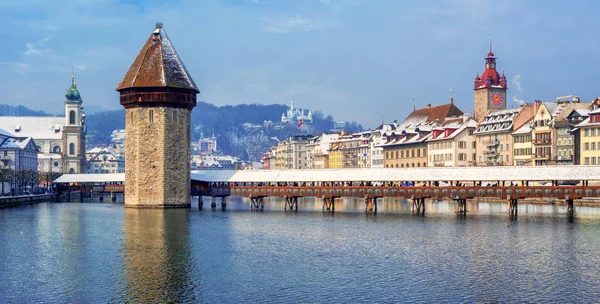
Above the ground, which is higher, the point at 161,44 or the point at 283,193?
the point at 161,44

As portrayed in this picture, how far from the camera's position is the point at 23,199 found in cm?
8000

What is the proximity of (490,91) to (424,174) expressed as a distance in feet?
156

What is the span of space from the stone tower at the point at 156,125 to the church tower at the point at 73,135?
89462 millimetres

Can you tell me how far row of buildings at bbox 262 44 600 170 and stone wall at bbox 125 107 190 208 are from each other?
3731cm

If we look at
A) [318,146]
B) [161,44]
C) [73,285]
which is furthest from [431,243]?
[318,146]

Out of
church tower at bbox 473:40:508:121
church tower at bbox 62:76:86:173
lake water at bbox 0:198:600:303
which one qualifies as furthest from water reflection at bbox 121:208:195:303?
church tower at bbox 62:76:86:173

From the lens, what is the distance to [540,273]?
1184 inches

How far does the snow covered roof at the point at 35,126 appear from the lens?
155000 millimetres

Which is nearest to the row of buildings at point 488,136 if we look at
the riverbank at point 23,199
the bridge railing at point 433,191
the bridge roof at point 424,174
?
the bridge roof at point 424,174

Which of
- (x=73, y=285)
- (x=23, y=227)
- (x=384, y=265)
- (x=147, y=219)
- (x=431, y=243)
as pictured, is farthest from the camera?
(x=147, y=219)

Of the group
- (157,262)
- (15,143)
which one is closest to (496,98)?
(15,143)

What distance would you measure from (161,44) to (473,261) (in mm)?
38663

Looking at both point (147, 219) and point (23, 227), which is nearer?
point (23, 227)

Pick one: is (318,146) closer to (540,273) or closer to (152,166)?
(152,166)
